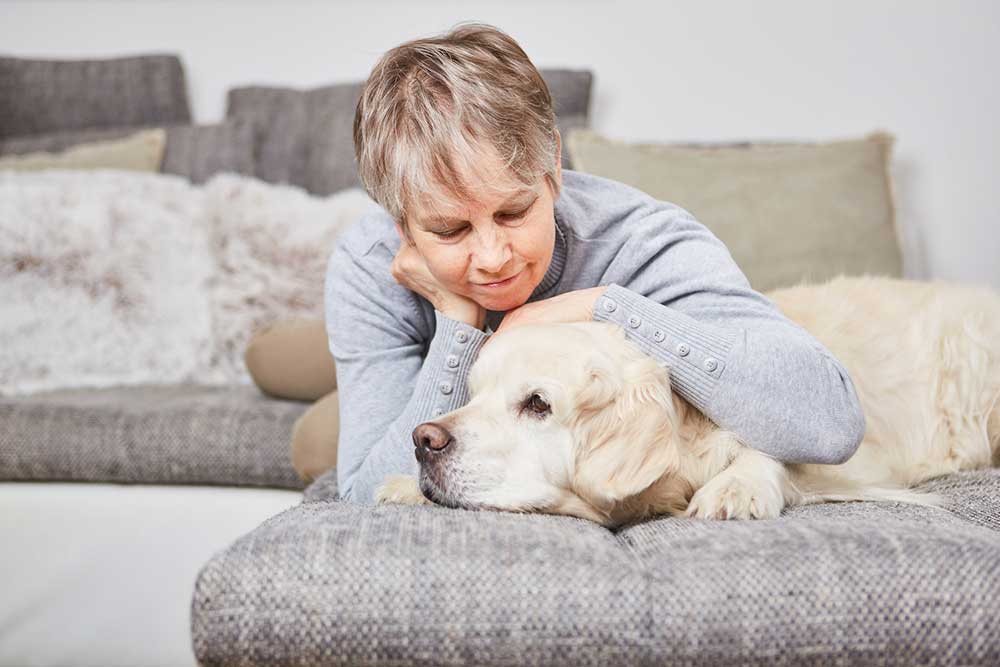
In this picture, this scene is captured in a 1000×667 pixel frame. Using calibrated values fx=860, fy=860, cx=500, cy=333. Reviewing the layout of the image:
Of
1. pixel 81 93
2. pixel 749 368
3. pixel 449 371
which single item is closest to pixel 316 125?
pixel 81 93

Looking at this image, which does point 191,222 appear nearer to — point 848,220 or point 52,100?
point 52,100

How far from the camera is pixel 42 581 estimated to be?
2.11m

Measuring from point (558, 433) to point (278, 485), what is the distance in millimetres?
1153

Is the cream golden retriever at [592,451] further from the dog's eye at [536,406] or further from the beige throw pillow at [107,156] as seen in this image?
the beige throw pillow at [107,156]

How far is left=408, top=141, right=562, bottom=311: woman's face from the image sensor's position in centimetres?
126

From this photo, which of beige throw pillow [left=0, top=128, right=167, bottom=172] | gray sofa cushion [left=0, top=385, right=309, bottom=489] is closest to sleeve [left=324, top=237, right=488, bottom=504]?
gray sofa cushion [left=0, top=385, right=309, bottom=489]

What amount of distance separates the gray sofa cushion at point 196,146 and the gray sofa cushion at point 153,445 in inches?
44.9

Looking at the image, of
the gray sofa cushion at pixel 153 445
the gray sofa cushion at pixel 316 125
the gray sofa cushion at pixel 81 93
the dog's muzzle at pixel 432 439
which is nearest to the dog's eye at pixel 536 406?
the dog's muzzle at pixel 432 439

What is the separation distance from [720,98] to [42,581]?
2.77 meters

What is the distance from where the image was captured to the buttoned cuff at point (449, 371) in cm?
139

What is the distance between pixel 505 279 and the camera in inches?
52.5

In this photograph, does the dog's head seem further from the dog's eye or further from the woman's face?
the woman's face

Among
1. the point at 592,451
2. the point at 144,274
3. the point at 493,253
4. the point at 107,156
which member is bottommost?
the point at 144,274

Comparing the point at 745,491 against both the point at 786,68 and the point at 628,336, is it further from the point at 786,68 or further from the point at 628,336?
the point at 786,68
